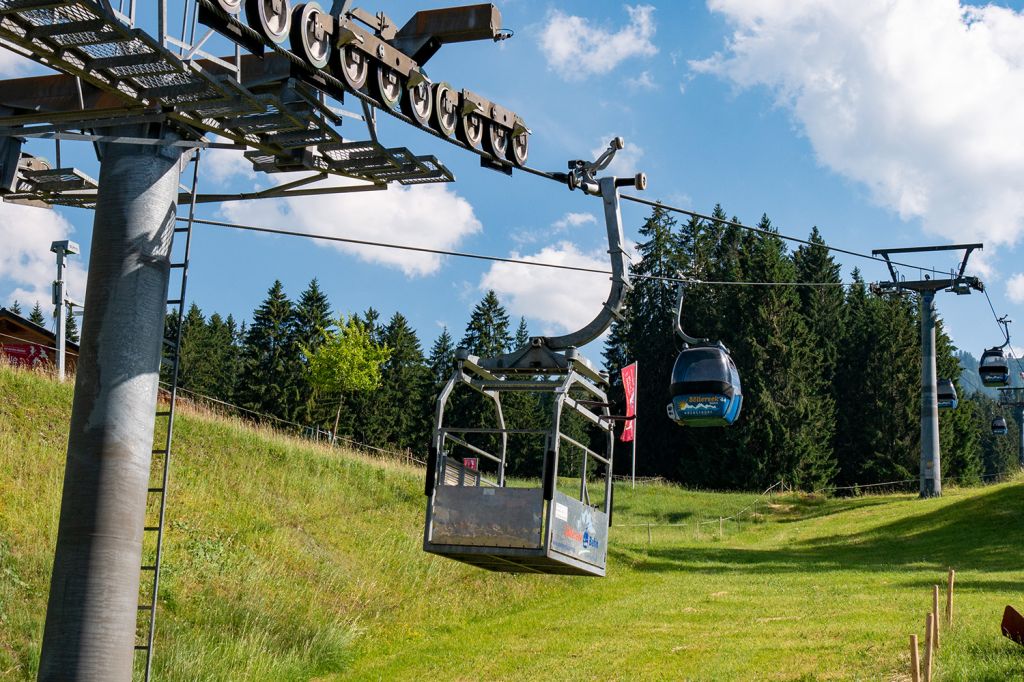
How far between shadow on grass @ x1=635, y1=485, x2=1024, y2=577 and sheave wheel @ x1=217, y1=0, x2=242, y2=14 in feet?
65.0

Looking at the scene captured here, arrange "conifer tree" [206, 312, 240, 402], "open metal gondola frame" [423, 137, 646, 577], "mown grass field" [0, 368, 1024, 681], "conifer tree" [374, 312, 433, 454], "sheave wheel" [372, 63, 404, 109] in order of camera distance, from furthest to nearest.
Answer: "conifer tree" [206, 312, 240, 402]
"conifer tree" [374, 312, 433, 454]
"mown grass field" [0, 368, 1024, 681]
"open metal gondola frame" [423, 137, 646, 577]
"sheave wheel" [372, 63, 404, 109]

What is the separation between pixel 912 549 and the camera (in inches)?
1175

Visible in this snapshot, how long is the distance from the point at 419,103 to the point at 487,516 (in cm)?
456

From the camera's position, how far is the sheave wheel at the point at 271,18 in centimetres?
927

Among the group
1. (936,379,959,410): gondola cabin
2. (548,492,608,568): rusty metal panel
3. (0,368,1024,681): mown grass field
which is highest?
(936,379,959,410): gondola cabin

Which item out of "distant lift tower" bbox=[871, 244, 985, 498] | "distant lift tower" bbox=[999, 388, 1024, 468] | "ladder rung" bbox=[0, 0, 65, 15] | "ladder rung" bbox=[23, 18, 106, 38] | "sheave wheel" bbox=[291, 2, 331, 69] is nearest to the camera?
"ladder rung" bbox=[0, 0, 65, 15]

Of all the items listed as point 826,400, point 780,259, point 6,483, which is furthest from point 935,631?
point 780,259

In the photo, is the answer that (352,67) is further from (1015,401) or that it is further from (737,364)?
(737,364)

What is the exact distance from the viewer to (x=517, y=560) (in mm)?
11820

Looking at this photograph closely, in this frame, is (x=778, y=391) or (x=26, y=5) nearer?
(x=26, y=5)

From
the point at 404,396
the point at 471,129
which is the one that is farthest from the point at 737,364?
the point at 471,129

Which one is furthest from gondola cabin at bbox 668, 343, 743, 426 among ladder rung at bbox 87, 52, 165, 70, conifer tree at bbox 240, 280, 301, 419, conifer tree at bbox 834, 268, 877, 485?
conifer tree at bbox 240, 280, 301, 419

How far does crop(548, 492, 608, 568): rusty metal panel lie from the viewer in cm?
1159

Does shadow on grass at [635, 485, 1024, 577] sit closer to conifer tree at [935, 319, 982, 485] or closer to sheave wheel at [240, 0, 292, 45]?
sheave wheel at [240, 0, 292, 45]
